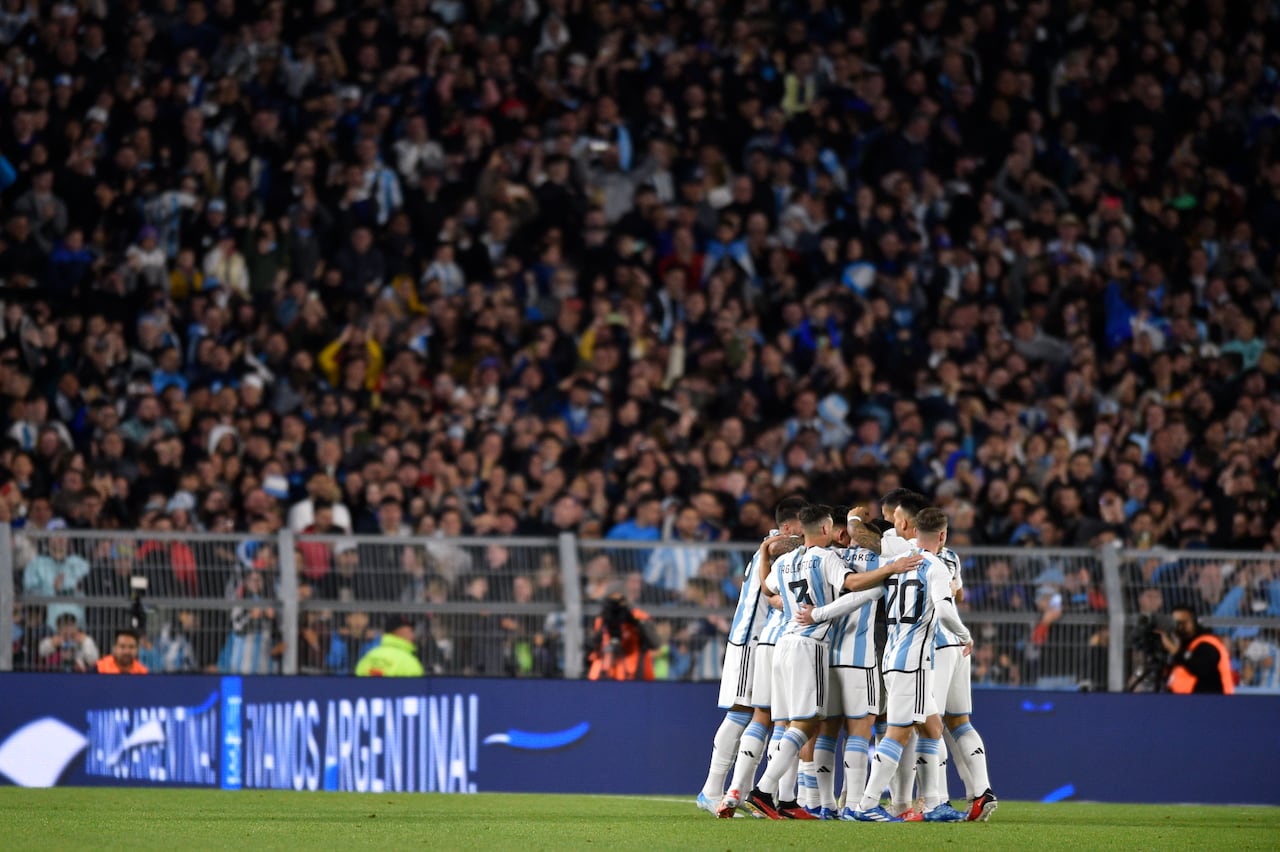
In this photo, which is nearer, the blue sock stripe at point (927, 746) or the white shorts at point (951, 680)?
the white shorts at point (951, 680)

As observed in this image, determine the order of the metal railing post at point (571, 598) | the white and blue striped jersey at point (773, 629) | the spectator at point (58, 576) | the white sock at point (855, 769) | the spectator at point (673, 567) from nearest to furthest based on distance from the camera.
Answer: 1. the white sock at point (855, 769)
2. the white and blue striped jersey at point (773, 629)
3. the spectator at point (58, 576)
4. the metal railing post at point (571, 598)
5. the spectator at point (673, 567)

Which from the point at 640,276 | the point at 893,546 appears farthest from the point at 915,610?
the point at 640,276

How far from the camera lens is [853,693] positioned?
11375mm

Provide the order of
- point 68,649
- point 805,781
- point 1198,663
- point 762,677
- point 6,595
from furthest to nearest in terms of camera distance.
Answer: point 1198,663, point 68,649, point 6,595, point 805,781, point 762,677

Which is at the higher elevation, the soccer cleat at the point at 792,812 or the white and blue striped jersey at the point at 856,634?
the white and blue striped jersey at the point at 856,634

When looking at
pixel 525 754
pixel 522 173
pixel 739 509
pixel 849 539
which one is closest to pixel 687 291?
pixel 522 173

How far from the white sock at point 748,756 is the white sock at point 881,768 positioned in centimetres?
64

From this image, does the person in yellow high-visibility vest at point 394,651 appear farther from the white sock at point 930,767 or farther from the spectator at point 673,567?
the white sock at point 930,767

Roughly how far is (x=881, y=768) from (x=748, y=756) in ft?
2.49

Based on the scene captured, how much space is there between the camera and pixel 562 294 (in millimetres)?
20234

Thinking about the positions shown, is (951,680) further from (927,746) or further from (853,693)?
(853,693)

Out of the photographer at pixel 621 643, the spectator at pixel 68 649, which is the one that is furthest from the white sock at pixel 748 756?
the spectator at pixel 68 649

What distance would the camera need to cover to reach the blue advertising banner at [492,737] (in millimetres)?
15117

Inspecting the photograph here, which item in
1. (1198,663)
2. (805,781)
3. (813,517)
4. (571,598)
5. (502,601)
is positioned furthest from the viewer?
(1198,663)
